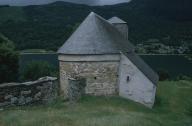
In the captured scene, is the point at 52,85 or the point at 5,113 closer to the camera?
the point at 5,113

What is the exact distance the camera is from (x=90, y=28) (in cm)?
2666

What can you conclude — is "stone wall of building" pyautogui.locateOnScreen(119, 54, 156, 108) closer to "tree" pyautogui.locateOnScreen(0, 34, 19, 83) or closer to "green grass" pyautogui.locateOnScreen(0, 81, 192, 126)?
"green grass" pyautogui.locateOnScreen(0, 81, 192, 126)

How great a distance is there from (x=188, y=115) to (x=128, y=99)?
440 cm

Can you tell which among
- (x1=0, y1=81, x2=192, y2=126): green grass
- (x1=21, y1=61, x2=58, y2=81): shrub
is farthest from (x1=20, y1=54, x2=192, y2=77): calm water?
(x1=0, y1=81, x2=192, y2=126): green grass

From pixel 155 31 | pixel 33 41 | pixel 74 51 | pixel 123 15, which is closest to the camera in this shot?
pixel 74 51

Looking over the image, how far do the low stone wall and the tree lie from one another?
22.4 m

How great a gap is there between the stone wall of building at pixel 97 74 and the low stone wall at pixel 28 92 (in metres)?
5.25

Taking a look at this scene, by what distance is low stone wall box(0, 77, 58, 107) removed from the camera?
17906 millimetres

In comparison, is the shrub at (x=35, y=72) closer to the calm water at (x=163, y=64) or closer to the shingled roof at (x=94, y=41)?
the calm water at (x=163, y=64)

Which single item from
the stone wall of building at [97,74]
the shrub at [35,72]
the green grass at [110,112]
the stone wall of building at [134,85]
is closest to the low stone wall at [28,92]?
the green grass at [110,112]

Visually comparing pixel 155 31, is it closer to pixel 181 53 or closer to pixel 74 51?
pixel 181 53

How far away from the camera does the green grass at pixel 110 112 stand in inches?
577

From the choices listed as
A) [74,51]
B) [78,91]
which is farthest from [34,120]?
[74,51]

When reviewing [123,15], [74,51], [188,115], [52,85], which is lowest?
[188,115]
